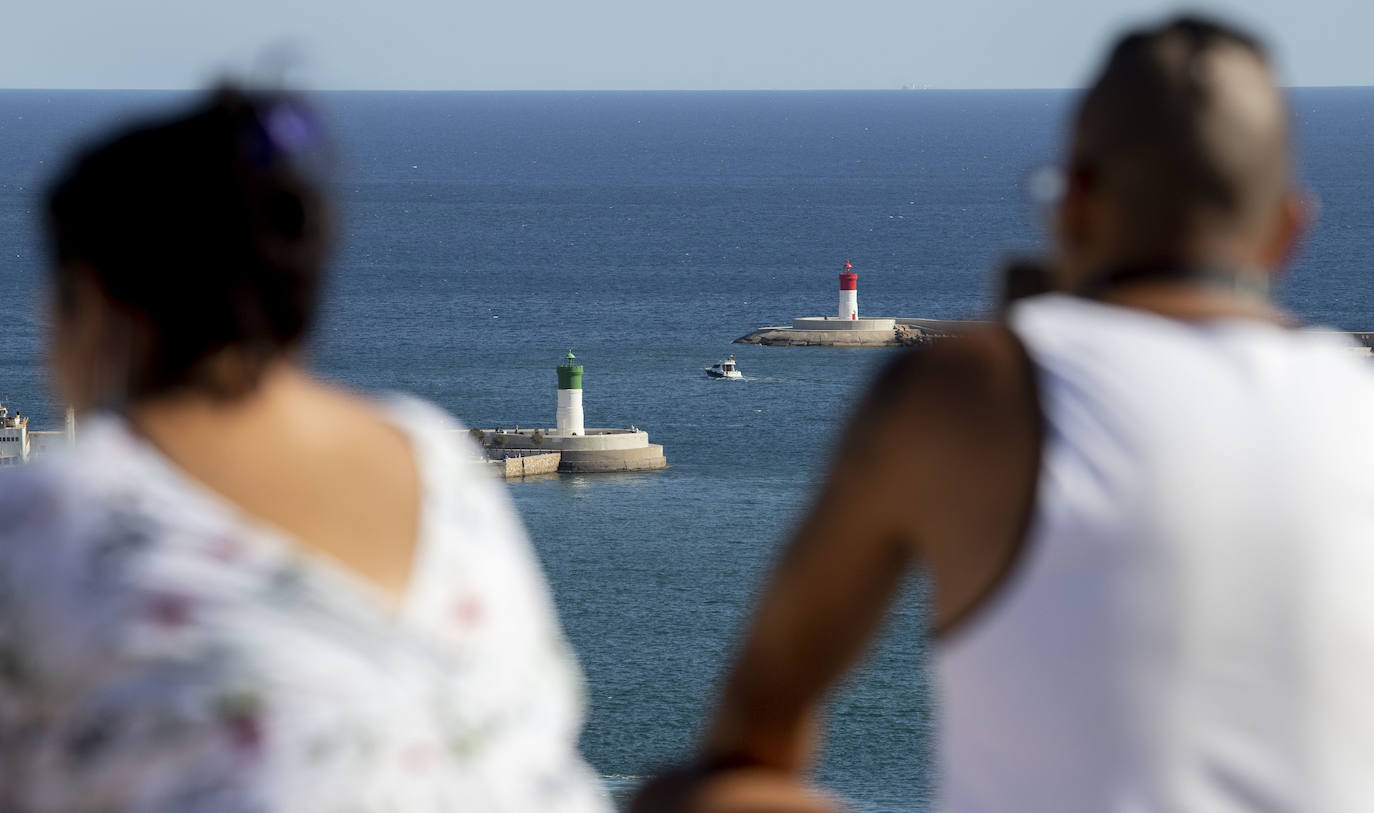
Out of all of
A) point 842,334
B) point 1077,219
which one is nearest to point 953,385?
point 1077,219

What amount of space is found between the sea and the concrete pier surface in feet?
2.11

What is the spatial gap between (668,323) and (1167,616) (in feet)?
243

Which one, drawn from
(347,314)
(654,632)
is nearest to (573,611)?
(654,632)

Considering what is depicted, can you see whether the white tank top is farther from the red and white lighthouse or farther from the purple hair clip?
the red and white lighthouse

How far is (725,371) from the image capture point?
2413 inches

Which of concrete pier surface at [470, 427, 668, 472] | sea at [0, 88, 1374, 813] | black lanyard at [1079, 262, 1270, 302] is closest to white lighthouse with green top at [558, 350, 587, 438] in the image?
concrete pier surface at [470, 427, 668, 472]

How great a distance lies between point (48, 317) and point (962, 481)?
0.68 m

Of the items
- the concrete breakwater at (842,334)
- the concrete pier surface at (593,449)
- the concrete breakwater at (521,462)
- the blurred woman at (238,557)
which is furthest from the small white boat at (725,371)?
the blurred woman at (238,557)

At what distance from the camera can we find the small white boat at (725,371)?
201 ft

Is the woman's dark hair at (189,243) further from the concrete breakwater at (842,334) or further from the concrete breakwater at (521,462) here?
the concrete breakwater at (842,334)

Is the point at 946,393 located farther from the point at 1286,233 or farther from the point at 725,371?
the point at 725,371

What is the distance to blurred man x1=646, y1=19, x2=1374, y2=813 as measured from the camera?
1255 mm

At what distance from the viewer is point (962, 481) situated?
1.26 m

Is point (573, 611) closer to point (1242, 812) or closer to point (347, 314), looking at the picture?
point (1242, 812)
